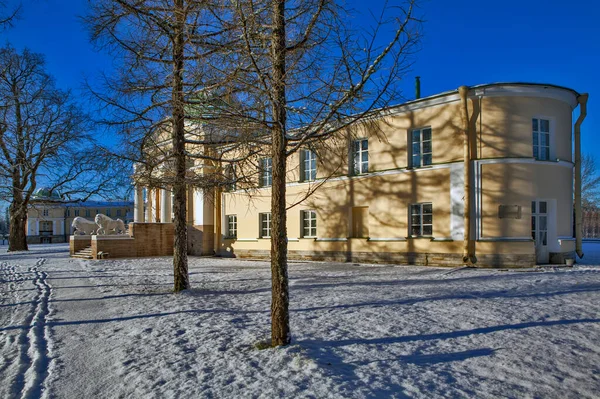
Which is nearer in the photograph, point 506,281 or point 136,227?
point 506,281

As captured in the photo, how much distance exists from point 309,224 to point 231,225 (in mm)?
5954

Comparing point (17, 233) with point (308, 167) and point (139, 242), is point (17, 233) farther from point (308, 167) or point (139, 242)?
point (308, 167)

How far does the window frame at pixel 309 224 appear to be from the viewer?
1995cm

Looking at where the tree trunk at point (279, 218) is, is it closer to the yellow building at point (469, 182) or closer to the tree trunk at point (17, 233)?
the yellow building at point (469, 182)

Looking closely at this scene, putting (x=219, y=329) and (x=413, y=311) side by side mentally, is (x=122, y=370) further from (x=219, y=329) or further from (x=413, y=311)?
(x=413, y=311)

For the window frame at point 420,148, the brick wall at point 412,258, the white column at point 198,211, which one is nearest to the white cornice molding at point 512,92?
the window frame at point 420,148

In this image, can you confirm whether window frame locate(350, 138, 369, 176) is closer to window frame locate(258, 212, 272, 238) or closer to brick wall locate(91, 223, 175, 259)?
window frame locate(258, 212, 272, 238)

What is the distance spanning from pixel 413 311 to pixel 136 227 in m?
20.3

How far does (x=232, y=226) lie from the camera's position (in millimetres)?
24266

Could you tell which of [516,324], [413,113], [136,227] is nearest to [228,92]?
[516,324]

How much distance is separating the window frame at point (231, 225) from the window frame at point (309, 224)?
17.2ft

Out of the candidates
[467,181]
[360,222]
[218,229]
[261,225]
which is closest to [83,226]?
[218,229]

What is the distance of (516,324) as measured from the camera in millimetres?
6641

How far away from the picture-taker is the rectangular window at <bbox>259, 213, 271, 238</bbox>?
72.5ft
